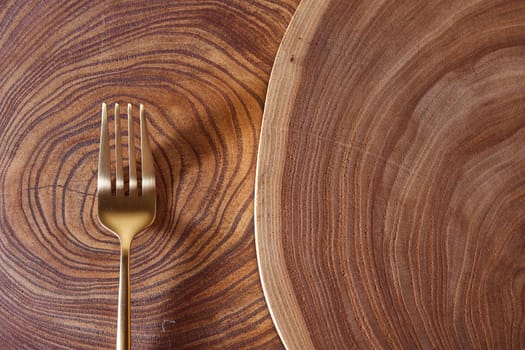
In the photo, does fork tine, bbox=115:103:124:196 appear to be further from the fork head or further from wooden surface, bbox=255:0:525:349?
wooden surface, bbox=255:0:525:349

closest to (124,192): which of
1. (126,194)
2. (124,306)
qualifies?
(126,194)

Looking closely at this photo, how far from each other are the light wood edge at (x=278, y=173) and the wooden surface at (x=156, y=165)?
0.15 feet

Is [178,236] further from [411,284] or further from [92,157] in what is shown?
[411,284]

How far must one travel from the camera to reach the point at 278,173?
0.45m

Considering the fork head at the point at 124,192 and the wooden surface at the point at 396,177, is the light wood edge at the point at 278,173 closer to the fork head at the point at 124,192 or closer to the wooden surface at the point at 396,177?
the wooden surface at the point at 396,177

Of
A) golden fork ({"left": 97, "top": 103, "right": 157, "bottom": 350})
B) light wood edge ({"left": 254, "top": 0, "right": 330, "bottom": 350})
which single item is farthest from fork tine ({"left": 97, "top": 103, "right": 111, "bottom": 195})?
light wood edge ({"left": 254, "top": 0, "right": 330, "bottom": 350})

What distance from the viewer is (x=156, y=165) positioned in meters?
0.51

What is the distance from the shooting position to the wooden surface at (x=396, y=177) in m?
0.45

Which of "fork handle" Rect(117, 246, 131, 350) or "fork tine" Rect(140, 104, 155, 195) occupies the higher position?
"fork tine" Rect(140, 104, 155, 195)

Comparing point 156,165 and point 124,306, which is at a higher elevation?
point 156,165

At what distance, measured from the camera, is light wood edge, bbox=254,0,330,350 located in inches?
17.3

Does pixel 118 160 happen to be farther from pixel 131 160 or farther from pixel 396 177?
pixel 396 177

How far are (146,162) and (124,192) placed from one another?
4cm

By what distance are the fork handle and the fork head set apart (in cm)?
2
